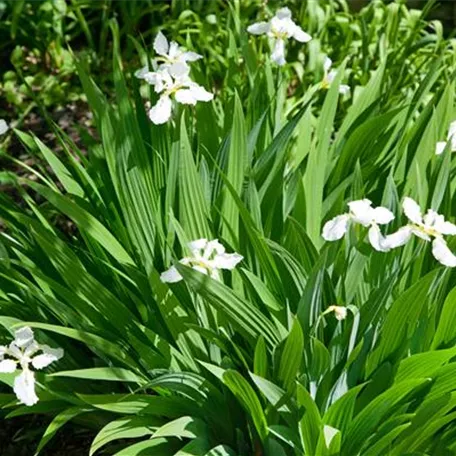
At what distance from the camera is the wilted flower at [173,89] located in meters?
1.91

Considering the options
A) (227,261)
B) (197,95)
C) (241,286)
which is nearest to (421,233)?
(227,261)

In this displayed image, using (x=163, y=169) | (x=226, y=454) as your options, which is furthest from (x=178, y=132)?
(x=226, y=454)

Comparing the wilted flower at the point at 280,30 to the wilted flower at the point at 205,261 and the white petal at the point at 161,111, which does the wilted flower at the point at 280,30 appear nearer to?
the white petal at the point at 161,111

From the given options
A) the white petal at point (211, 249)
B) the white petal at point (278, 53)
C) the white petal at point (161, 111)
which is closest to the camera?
the white petal at point (211, 249)

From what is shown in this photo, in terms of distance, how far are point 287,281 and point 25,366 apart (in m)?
0.54

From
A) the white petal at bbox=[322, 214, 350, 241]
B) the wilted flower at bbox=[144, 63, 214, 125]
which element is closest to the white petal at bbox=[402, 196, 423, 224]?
the white petal at bbox=[322, 214, 350, 241]

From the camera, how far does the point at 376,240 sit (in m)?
1.60

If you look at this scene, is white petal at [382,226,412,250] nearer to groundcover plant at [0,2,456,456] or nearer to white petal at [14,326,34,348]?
groundcover plant at [0,2,456,456]

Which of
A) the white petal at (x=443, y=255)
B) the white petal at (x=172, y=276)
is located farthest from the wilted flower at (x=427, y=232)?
the white petal at (x=172, y=276)

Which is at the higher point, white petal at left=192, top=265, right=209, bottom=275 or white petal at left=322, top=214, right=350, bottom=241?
white petal at left=322, top=214, right=350, bottom=241

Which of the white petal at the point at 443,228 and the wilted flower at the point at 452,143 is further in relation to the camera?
the wilted flower at the point at 452,143

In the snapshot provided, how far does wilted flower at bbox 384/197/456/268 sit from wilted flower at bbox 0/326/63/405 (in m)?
0.67

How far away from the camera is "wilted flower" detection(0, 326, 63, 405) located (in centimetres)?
165

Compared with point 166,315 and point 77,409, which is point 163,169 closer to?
point 166,315
